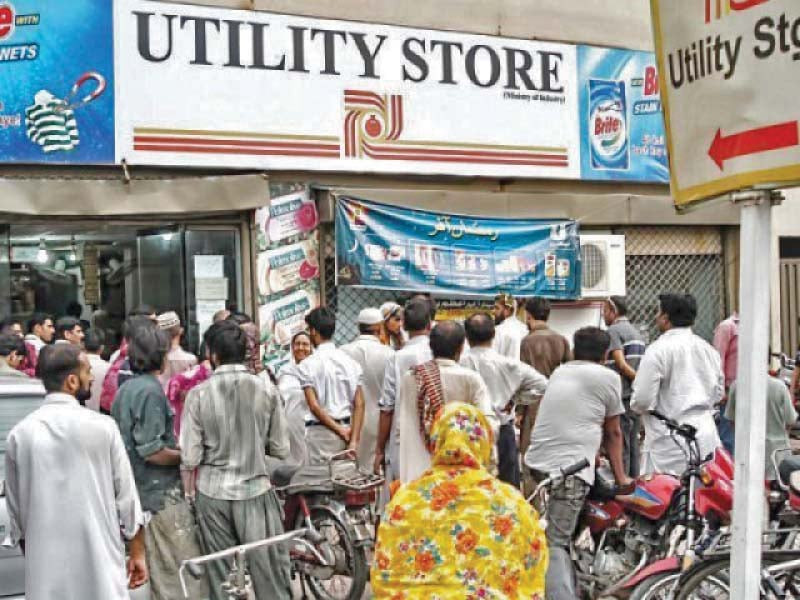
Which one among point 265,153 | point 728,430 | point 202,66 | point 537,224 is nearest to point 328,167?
point 265,153

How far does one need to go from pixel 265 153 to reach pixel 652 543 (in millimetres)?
6681

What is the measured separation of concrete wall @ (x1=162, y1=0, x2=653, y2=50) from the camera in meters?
13.0

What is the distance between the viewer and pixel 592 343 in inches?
298

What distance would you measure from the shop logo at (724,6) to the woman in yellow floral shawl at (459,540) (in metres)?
1.76

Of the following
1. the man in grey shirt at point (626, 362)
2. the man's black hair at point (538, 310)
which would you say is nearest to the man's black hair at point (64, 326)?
the man's black hair at point (538, 310)

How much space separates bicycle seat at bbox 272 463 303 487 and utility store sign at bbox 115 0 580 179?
478 centimetres

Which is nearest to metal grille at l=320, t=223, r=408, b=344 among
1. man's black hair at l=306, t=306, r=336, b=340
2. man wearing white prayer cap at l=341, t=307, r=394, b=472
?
man wearing white prayer cap at l=341, t=307, r=394, b=472

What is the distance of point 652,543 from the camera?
7.18 meters

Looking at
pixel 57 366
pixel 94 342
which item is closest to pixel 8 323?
pixel 94 342

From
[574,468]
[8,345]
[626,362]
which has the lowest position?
[574,468]

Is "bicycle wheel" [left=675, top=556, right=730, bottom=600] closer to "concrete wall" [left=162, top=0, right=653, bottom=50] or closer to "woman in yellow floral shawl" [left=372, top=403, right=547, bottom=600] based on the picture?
"woman in yellow floral shawl" [left=372, top=403, right=547, bottom=600]

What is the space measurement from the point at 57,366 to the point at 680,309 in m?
4.79

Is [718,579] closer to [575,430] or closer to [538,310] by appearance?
[575,430]

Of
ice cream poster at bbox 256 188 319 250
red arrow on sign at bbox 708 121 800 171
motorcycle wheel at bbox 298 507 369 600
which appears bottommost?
motorcycle wheel at bbox 298 507 369 600
